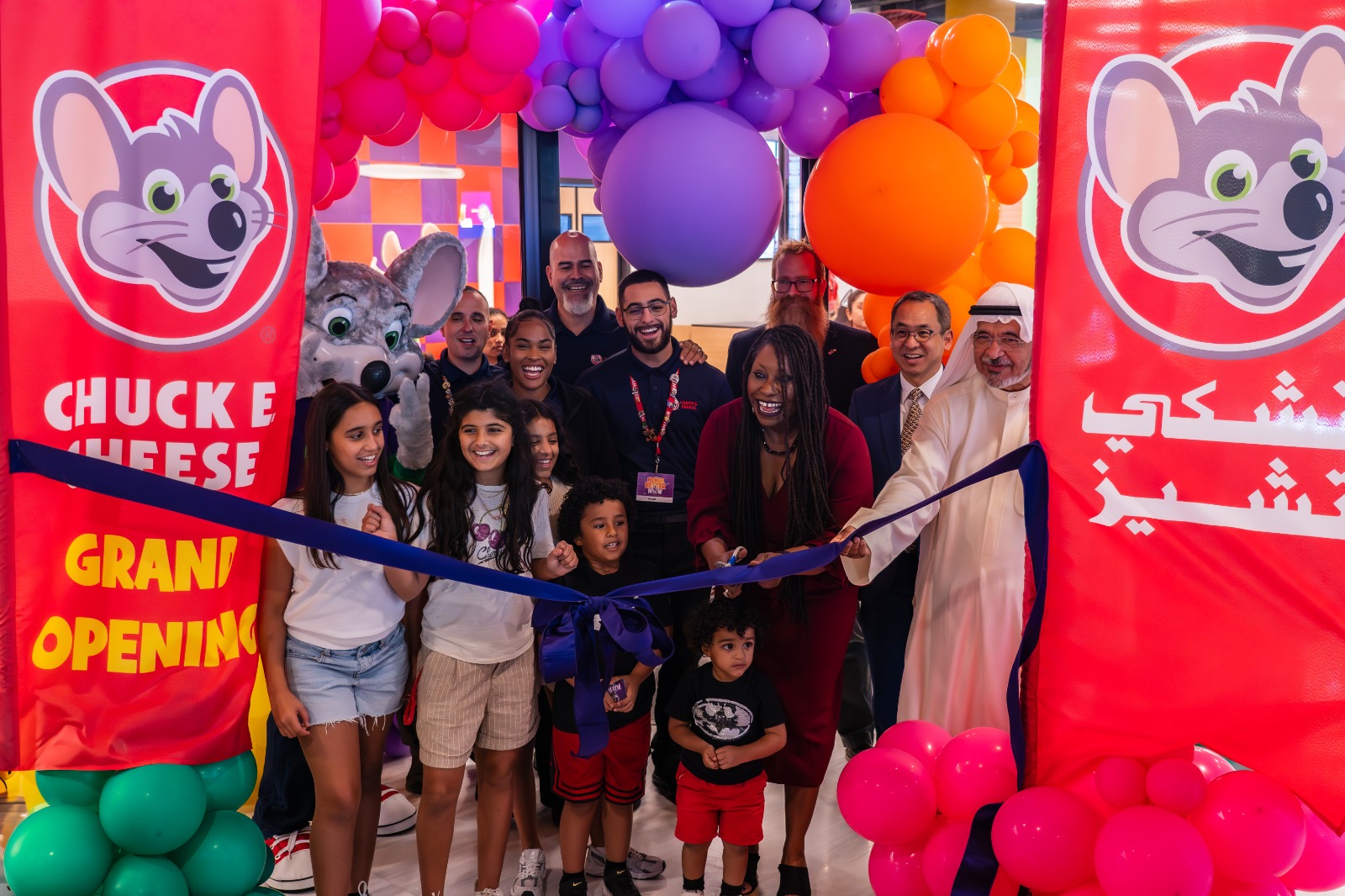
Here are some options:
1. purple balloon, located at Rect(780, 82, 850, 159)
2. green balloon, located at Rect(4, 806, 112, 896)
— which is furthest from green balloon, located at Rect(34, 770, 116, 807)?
purple balloon, located at Rect(780, 82, 850, 159)

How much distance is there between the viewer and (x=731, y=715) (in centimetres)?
294

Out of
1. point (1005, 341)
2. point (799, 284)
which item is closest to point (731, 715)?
point (1005, 341)

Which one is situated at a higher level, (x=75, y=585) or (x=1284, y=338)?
(x=1284, y=338)

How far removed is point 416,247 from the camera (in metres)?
3.68

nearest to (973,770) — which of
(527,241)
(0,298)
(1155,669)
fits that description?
(1155,669)

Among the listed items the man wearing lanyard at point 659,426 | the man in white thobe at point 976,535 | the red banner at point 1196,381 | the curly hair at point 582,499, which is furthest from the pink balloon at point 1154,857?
the man wearing lanyard at point 659,426

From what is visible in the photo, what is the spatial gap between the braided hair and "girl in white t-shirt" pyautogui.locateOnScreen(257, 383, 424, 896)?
91 cm

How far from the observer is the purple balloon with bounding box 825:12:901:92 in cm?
387

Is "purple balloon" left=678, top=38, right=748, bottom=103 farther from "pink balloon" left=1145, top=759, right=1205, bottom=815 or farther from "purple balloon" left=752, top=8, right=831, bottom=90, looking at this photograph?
"pink balloon" left=1145, top=759, right=1205, bottom=815

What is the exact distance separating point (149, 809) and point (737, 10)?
9.24 ft

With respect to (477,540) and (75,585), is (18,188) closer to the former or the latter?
(75,585)

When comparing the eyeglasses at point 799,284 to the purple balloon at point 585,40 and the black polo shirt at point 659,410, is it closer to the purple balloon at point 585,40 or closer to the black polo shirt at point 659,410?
the black polo shirt at point 659,410

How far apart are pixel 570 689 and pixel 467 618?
1.21 ft

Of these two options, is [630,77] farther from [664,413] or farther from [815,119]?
[664,413]
